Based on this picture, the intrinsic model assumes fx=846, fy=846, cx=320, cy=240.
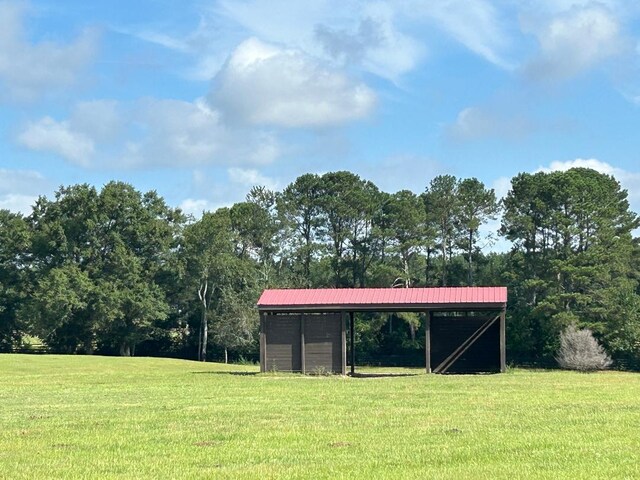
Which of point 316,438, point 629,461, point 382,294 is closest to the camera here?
point 629,461

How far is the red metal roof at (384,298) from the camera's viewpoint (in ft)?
118

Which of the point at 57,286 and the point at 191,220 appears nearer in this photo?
the point at 57,286

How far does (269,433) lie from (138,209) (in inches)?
2176

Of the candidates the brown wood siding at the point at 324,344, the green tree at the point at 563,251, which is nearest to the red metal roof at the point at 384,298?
the brown wood siding at the point at 324,344

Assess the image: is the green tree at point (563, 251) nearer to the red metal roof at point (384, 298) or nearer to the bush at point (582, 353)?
the bush at point (582, 353)

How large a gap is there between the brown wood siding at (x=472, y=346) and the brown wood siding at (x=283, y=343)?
7790 millimetres

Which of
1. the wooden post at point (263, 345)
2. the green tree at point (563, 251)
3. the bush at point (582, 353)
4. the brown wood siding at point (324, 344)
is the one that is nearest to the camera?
the brown wood siding at point (324, 344)

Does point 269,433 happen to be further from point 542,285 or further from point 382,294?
point 542,285

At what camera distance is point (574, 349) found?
4762 centimetres

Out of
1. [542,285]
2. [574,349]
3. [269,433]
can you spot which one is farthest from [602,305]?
[269,433]

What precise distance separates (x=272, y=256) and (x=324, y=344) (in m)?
34.7

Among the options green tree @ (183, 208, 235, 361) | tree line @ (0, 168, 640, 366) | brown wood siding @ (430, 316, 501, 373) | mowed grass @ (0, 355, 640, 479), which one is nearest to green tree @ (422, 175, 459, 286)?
tree line @ (0, 168, 640, 366)

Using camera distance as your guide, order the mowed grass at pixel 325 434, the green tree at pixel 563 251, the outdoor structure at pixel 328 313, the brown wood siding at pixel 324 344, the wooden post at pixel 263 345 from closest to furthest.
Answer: the mowed grass at pixel 325 434 < the outdoor structure at pixel 328 313 < the brown wood siding at pixel 324 344 < the wooden post at pixel 263 345 < the green tree at pixel 563 251

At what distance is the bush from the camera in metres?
47.2
